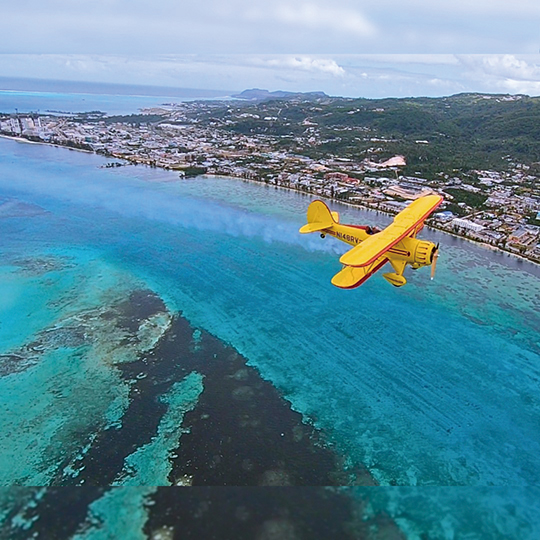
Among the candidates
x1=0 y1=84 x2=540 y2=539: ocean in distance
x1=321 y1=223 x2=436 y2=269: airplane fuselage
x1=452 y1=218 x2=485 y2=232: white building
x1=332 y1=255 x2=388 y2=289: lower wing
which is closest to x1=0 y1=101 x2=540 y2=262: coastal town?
x1=452 y1=218 x2=485 y2=232: white building

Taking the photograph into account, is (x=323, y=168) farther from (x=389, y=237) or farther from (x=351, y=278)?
(x=351, y=278)

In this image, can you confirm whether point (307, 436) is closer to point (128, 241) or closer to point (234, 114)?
point (128, 241)

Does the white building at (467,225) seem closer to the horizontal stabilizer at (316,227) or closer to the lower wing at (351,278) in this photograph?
the horizontal stabilizer at (316,227)

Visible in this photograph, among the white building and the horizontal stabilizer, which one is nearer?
the horizontal stabilizer

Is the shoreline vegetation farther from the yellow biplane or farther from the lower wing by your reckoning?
the lower wing

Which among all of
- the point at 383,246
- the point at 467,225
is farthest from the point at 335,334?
the point at 467,225

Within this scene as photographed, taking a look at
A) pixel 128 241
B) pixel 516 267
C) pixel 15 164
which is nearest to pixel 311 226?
pixel 128 241

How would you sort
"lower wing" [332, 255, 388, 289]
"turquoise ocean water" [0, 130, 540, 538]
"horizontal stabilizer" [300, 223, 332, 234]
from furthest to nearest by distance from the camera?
1. "horizontal stabilizer" [300, 223, 332, 234]
2. "lower wing" [332, 255, 388, 289]
3. "turquoise ocean water" [0, 130, 540, 538]
